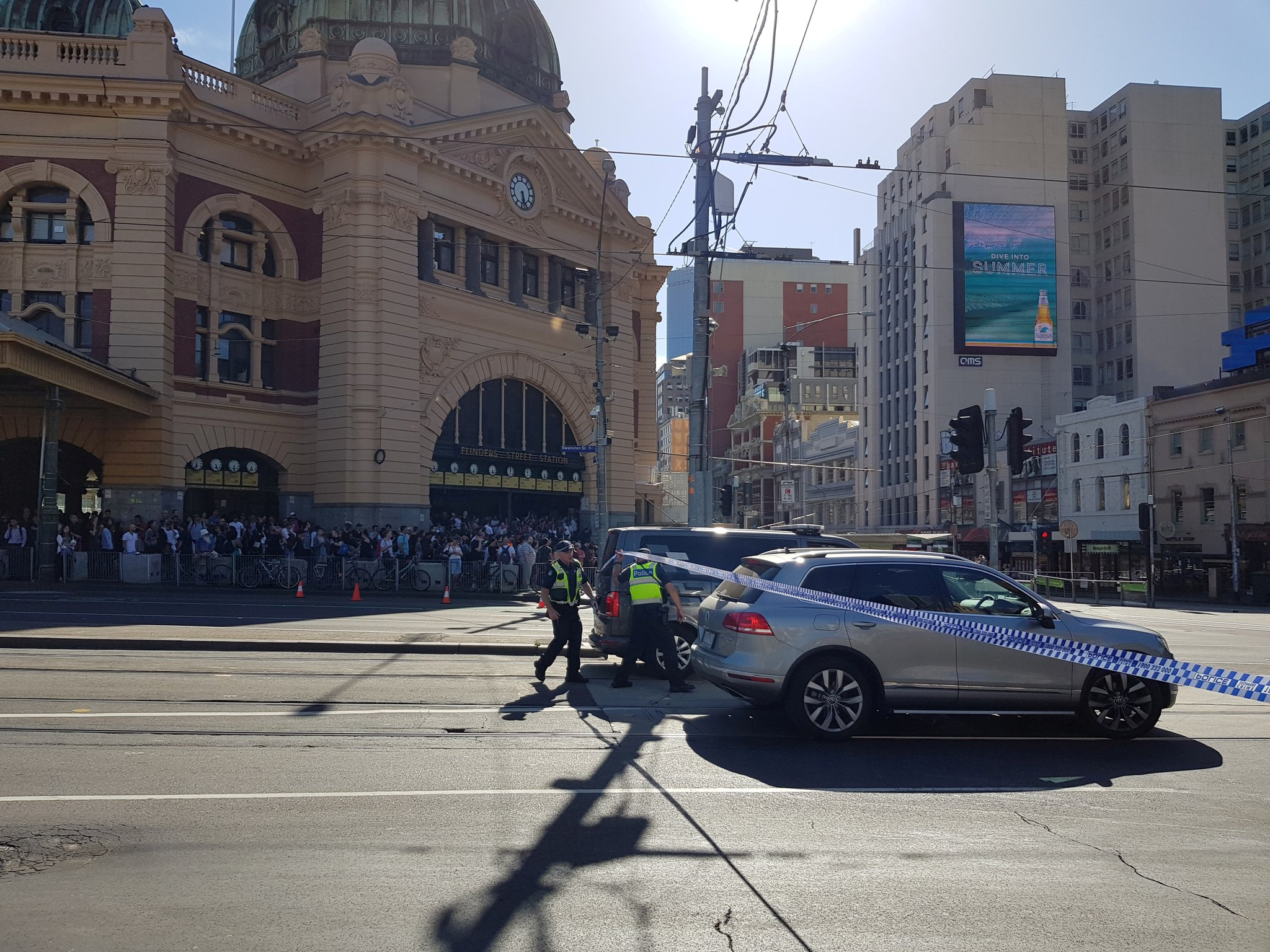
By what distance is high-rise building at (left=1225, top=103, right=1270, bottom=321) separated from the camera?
247ft

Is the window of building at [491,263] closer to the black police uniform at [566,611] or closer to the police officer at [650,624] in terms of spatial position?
the black police uniform at [566,611]

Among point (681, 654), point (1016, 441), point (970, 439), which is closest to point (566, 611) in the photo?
point (681, 654)

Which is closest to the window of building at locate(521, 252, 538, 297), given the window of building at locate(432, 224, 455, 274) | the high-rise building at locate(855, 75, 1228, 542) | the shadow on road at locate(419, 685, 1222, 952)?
the window of building at locate(432, 224, 455, 274)

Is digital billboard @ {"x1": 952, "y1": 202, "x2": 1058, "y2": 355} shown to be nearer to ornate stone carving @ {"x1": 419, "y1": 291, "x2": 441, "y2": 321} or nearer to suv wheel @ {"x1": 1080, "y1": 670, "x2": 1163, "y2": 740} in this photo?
ornate stone carving @ {"x1": 419, "y1": 291, "x2": 441, "y2": 321}

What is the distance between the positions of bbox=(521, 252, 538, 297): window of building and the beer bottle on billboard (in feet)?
147

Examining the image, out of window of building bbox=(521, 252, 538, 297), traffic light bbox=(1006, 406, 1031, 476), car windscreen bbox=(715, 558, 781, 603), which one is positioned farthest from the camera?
window of building bbox=(521, 252, 538, 297)

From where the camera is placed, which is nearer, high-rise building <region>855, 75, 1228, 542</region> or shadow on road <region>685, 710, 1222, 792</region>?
shadow on road <region>685, 710, 1222, 792</region>

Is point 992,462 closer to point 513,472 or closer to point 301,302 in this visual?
point 301,302

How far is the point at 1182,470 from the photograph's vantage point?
4809 cm

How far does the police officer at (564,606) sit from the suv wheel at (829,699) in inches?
146

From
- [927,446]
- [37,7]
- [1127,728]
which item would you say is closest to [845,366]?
[927,446]

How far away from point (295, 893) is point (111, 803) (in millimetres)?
2155

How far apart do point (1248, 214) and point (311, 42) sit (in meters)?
68.6

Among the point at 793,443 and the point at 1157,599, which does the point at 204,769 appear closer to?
the point at 1157,599
